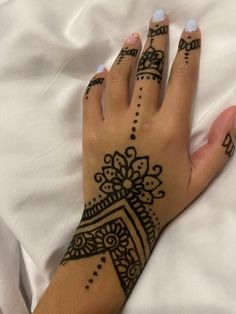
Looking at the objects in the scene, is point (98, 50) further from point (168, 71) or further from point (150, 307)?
point (150, 307)

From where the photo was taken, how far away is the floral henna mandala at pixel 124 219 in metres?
0.76

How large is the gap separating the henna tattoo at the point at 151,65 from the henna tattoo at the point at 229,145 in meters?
0.15

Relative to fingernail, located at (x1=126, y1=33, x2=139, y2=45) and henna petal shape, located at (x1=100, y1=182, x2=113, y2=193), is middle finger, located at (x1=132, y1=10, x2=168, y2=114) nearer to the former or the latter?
fingernail, located at (x1=126, y1=33, x2=139, y2=45)

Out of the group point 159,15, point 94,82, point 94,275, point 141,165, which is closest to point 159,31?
point 159,15

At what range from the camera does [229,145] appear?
2.56 feet

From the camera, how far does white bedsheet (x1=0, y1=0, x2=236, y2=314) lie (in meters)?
0.74

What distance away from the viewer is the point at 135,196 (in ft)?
2.53

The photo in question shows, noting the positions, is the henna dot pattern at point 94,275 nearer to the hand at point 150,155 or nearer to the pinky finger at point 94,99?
the hand at point 150,155

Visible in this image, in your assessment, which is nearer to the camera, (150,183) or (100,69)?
(150,183)

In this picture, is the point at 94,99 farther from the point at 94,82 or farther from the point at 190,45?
the point at 190,45

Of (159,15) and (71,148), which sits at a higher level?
(159,15)

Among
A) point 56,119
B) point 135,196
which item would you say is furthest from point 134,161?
point 56,119

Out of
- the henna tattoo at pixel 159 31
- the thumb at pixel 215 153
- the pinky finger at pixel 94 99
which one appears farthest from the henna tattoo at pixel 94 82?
the thumb at pixel 215 153

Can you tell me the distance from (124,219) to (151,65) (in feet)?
0.89
